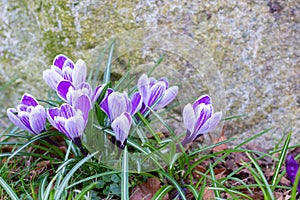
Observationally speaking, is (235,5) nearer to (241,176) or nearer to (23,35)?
(241,176)

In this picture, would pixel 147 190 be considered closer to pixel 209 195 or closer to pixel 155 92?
pixel 209 195

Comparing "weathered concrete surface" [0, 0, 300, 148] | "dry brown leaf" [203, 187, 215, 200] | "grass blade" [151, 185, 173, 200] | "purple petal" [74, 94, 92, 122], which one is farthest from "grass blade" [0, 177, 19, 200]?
"weathered concrete surface" [0, 0, 300, 148]

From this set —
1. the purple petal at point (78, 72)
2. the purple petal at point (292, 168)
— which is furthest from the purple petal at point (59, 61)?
the purple petal at point (292, 168)

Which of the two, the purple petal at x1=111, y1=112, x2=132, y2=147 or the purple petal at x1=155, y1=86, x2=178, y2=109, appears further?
the purple petal at x1=155, y1=86, x2=178, y2=109

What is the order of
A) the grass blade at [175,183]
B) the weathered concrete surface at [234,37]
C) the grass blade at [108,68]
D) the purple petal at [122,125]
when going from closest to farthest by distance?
the purple petal at [122,125] → the grass blade at [175,183] → the grass blade at [108,68] → the weathered concrete surface at [234,37]

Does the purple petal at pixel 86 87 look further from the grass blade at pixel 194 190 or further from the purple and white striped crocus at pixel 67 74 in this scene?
the grass blade at pixel 194 190

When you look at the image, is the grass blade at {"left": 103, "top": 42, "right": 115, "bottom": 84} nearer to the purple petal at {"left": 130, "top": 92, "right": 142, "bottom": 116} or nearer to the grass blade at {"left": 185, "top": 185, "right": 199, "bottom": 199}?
the purple petal at {"left": 130, "top": 92, "right": 142, "bottom": 116}

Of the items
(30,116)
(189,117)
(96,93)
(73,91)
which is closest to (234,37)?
(189,117)
